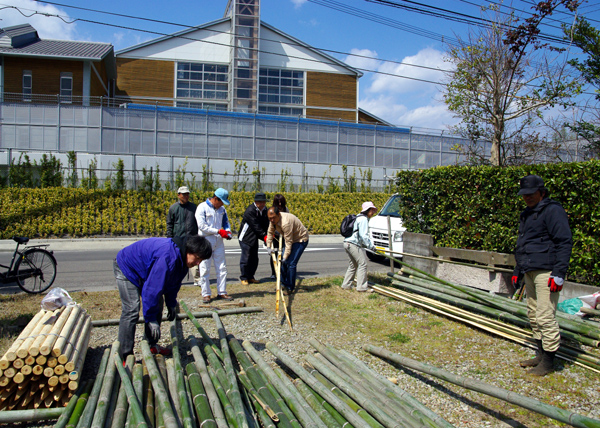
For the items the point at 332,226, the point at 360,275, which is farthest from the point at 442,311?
the point at 332,226

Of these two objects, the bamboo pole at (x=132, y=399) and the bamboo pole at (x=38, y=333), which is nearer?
the bamboo pole at (x=132, y=399)

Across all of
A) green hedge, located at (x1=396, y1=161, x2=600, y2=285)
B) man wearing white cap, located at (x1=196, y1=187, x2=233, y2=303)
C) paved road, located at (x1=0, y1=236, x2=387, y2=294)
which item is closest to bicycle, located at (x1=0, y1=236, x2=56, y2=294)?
paved road, located at (x1=0, y1=236, x2=387, y2=294)

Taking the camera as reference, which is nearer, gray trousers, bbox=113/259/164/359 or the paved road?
gray trousers, bbox=113/259/164/359

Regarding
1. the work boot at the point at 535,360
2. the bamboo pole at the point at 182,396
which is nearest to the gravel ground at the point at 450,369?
the work boot at the point at 535,360

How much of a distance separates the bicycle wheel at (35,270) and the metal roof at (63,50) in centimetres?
2665

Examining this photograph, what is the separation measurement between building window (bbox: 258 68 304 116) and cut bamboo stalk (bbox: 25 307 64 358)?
3788cm

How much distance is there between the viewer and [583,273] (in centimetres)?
676

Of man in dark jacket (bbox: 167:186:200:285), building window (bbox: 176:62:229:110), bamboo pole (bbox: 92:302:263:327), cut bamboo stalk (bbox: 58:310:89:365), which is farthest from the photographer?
building window (bbox: 176:62:229:110)

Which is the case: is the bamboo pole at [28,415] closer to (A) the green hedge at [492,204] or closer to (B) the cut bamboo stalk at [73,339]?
(B) the cut bamboo stalk at [73,339]

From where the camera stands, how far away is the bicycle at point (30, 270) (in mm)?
7963

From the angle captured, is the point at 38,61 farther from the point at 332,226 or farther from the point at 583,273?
the point at 583,273

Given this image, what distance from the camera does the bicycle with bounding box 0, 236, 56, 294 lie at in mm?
7963

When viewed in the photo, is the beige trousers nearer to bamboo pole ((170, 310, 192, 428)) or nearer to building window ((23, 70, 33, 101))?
bamboo pole ((170, 310, 192, 428))

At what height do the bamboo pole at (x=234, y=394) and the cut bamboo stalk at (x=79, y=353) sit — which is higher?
the cut bamboo stalk at (x=79, y=353)
